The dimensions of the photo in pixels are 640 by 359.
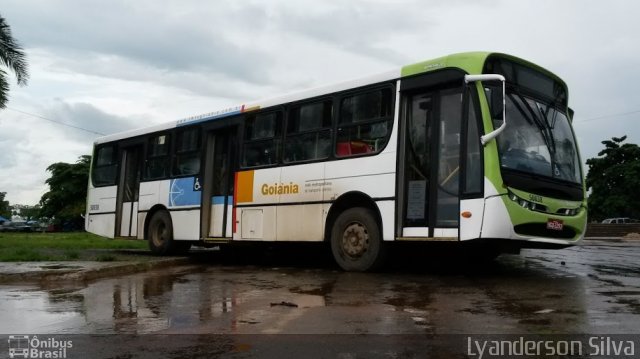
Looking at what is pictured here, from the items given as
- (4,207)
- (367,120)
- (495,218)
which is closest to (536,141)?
(495,218)

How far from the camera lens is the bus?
307 inches

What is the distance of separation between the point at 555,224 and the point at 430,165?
1854 millimetres

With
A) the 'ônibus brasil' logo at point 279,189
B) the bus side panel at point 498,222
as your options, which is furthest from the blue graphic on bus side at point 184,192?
the bus side panel at point 498,222

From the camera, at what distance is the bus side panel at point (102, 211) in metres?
15.1

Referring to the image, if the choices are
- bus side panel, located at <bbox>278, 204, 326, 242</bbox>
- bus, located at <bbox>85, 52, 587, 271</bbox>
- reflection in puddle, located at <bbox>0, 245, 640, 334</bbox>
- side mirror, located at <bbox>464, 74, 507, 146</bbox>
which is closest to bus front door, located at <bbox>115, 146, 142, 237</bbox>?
bus, located at <bbox>85, 52, 587, 271</bbox>

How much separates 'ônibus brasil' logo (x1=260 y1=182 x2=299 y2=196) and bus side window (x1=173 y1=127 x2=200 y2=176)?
2.41 meters

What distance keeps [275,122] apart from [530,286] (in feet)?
18.2

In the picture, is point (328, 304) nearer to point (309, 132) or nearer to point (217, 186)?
point (309, 132)

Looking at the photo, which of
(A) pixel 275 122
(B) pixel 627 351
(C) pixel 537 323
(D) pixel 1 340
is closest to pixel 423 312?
(C) pixel 537 323

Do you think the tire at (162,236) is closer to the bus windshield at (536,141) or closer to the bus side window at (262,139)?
the bus side window at (262,139)

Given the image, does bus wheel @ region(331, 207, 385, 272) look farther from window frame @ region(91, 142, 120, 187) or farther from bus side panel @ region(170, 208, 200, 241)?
window frame @ region(91, 142, 120, 187)

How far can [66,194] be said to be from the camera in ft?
162

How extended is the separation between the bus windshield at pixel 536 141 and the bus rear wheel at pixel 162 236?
8109 millimetres

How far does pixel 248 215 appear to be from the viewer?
1120 centimetres
